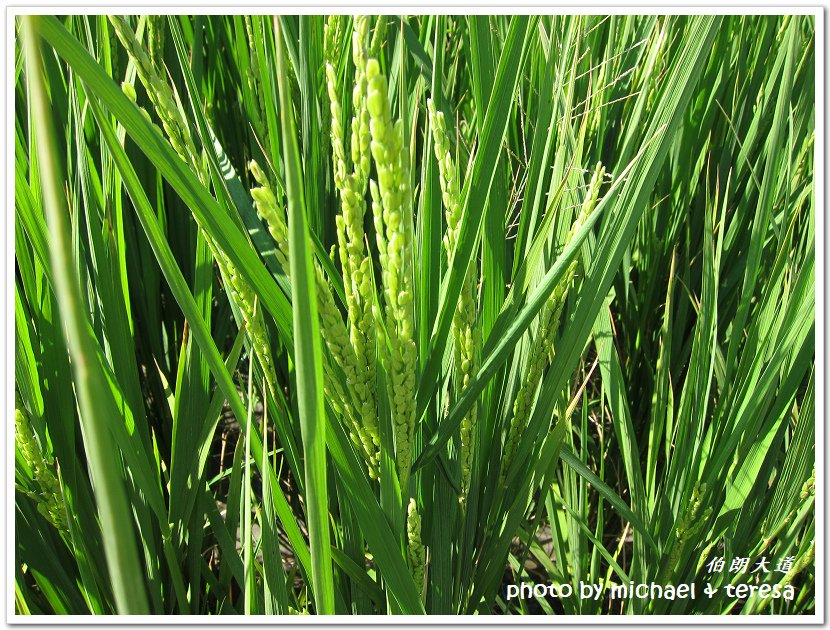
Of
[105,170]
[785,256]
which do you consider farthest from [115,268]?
[785,256]

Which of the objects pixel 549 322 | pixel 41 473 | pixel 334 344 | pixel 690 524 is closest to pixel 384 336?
pixel 334 344

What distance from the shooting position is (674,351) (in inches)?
50.8

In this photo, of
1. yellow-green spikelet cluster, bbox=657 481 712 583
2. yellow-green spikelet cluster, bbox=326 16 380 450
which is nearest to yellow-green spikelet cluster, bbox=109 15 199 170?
yellow-green spikelet cluster, bbox=326 16 380 450

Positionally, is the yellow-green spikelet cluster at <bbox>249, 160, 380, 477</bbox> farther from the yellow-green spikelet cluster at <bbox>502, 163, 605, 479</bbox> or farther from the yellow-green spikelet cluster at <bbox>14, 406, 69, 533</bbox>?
the yellow-green spikelet cluster at <bbox>14, 406, 69, 533</bbox>

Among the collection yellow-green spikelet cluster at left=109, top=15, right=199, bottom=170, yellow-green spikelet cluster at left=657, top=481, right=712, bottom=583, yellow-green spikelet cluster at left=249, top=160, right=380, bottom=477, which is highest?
yellow-green spikelet cluster at left=109, top=15, right=199, bottom=170

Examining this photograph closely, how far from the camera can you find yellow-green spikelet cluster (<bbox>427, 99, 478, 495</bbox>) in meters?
0.60

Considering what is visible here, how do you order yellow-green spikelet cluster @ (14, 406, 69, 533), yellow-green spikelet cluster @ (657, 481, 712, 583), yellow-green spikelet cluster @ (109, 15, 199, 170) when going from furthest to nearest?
yellow-green spikelet cluster @ (657, 481, 712, 583) → yellow-green spikelet cluster @ (14, 406, 69, 533) → yellow-green spikelet cluster @ (109, 15, 199, 170)

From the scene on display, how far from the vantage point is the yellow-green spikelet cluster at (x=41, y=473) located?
2.36 feet

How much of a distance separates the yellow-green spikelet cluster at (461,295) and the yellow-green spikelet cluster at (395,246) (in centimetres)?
8

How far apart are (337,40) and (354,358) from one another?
671 mm

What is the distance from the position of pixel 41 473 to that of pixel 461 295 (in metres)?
0.57

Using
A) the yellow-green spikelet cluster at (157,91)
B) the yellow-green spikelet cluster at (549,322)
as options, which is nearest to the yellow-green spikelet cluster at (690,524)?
the yellow-green spikelet cluster at (549,322)

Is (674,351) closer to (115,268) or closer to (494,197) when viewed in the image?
(494,197)

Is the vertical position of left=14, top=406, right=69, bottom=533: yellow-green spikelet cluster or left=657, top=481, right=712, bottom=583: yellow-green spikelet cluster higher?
left=14, top=406, right=69, bottom=533: yellow-green spikelet cluster
